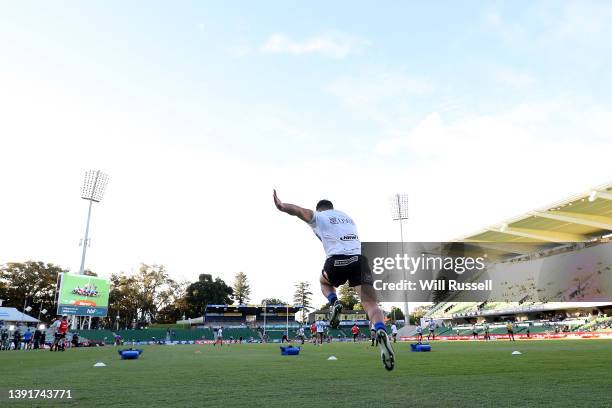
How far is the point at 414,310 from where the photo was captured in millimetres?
135125

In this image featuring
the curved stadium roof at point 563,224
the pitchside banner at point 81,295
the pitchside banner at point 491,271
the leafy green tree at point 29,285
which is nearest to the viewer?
the pitchside banner at point 81,295

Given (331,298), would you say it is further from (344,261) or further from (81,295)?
(81,295)

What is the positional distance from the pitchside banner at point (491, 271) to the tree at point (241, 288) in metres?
61.4

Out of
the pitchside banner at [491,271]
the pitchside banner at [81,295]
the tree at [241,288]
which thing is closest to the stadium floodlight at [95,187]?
the pitchside banner at [81,295]

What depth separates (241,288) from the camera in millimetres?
128875

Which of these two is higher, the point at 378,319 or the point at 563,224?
the point at 563,224

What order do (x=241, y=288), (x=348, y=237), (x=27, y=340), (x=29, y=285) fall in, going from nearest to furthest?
(x=348, y=237) < (x=27, y=340) < (x=29, y=285) < (x=241, y=288)

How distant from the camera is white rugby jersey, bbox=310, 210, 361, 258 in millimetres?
6332

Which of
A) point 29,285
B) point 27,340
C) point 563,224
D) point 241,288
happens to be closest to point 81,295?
point 27,340

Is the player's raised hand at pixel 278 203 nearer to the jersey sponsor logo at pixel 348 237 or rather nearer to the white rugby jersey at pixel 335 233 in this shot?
the white rugby jersey at pixel 335 233

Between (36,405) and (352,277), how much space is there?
422 centimetres

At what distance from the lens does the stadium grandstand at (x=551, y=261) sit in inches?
1807

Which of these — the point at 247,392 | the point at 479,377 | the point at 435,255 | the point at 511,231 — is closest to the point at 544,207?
the point at 511,231

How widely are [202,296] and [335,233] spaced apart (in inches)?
3854
